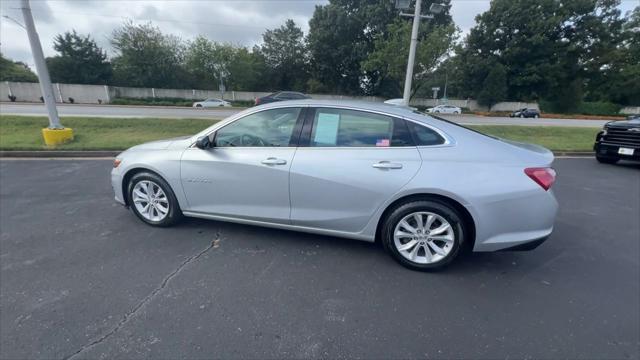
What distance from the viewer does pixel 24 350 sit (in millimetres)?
1835

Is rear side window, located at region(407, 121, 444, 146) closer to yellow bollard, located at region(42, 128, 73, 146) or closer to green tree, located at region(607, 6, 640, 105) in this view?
yellow bollard, located at region(42, 128, 73, 146)

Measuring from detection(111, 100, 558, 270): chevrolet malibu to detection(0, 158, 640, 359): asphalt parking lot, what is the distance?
1.10 ft

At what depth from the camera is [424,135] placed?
2754 millimetres

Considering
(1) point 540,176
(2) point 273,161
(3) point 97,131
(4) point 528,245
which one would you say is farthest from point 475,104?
(2) point 273,161

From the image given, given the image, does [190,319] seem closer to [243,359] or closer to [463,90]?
[243,359]

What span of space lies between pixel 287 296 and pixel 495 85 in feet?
154

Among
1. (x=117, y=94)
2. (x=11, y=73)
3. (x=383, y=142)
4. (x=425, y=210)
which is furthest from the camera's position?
(x=11, y=73)

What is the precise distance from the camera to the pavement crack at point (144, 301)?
1887 millimetres

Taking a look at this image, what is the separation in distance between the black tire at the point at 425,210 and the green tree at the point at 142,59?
1674 inches

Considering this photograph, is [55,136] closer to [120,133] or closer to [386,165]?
[120,133]

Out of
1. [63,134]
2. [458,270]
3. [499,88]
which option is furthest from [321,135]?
[499,88]

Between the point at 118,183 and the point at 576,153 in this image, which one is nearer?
the point at 118,183

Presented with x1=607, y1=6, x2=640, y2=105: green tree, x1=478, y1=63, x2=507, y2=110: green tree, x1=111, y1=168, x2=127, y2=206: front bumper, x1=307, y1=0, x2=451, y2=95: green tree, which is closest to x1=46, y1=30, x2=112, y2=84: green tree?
x1=307, y1=0, x2=451, y2=95: green tree

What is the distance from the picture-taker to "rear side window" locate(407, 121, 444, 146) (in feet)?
8.94
